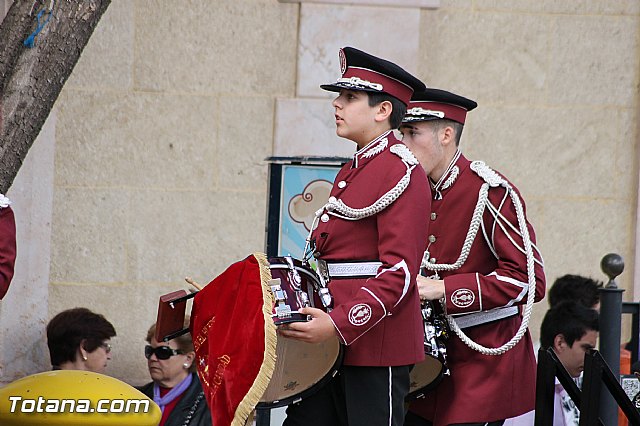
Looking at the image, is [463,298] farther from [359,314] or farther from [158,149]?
[158,149]

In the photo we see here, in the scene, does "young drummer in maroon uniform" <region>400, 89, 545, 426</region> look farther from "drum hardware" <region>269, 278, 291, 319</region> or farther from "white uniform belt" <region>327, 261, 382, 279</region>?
"drum hardware" <region>269, 278, 291, 319</region>

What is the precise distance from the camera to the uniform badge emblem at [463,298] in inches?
172

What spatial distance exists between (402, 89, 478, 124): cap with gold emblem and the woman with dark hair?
87.3 inches

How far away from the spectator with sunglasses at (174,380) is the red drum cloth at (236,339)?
2091 millimetres

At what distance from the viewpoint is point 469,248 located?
4.51 m

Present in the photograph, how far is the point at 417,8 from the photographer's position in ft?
22.1

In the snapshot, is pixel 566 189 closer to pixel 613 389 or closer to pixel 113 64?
pixel 113 64

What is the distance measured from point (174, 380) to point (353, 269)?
2353 mm

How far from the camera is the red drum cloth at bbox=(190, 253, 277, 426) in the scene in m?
3.58

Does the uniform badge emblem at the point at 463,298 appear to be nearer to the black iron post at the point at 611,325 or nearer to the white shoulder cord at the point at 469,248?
the white shoulder cord at the point at 469,248

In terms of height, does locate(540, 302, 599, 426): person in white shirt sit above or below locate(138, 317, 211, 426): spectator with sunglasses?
above

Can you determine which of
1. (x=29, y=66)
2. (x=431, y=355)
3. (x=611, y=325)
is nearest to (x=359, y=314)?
(x=431, y=355)

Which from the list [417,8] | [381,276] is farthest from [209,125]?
[381,276]

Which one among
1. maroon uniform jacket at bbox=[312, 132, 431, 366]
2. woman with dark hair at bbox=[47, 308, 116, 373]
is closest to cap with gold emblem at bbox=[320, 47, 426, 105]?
maroon uniform jacket at bbox=[312, 132, 431, 366]
